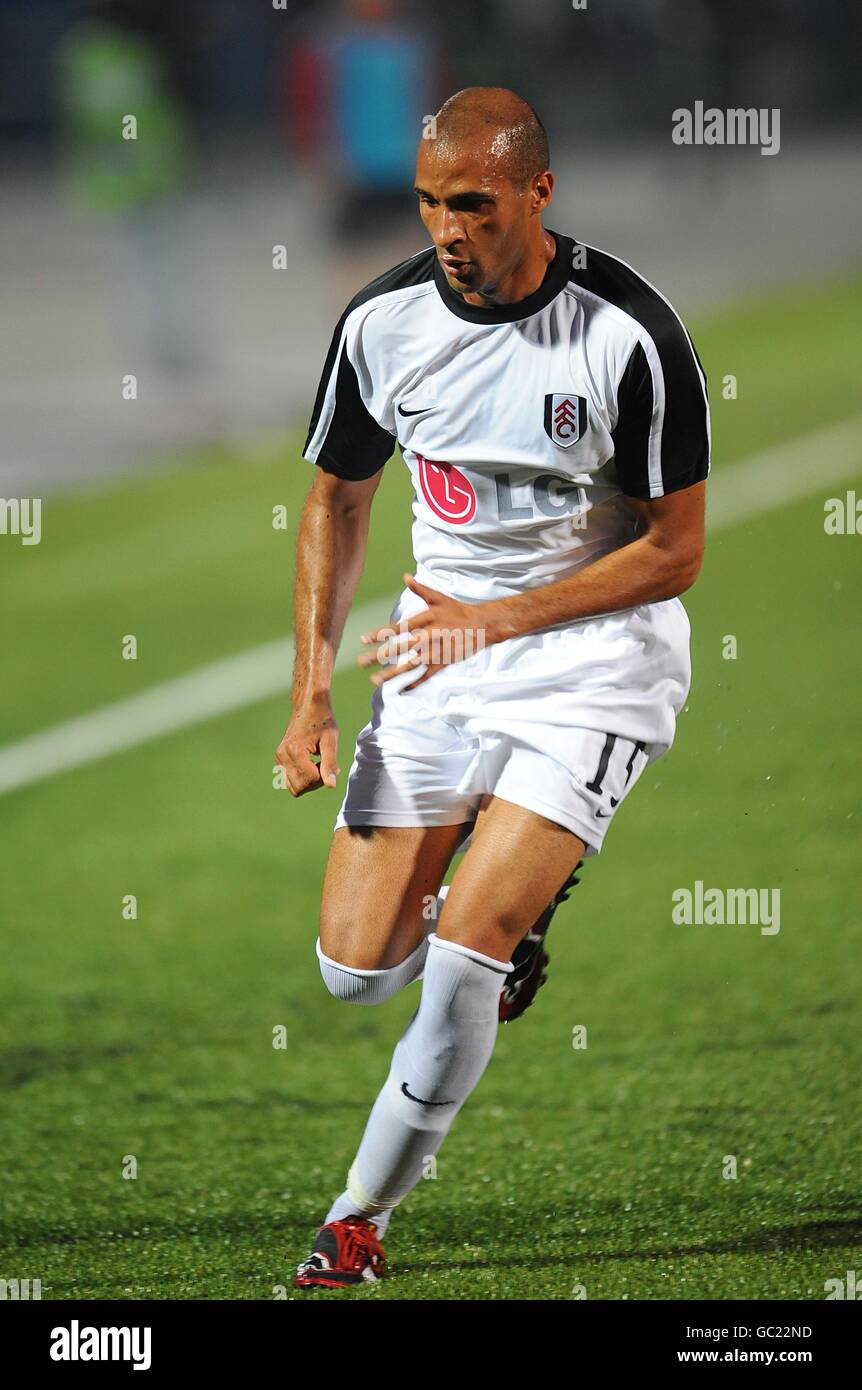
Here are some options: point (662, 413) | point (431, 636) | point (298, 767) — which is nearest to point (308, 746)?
point (298, 767)

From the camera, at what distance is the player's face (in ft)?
12.4

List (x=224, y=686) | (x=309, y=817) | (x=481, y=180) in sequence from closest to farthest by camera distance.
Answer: (x=481, y=180), (x=309, y=817), (x=224, y=686)

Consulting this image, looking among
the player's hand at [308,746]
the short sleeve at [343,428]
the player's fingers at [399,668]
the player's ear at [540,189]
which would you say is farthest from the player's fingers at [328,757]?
the player's ear at [540,189]

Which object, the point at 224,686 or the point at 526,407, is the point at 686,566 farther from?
the point at 224,686

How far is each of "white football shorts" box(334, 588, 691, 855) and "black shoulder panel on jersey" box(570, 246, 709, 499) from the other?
1.07 ft

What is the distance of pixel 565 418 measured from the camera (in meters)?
4.00

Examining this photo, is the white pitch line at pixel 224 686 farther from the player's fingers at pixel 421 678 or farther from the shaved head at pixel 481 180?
the shaved head at pixel 481 180

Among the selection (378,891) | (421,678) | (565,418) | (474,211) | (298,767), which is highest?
(474,211)

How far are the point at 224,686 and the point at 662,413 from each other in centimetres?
555

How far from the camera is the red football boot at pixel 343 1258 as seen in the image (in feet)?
14.2

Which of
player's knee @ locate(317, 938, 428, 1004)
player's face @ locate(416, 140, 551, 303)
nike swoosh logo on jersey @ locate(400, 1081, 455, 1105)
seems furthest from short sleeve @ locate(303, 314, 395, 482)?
nike swoosh logo on jersey @ locate(400, 1081, 455, 1105)

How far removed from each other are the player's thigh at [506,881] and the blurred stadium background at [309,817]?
2.59 ft

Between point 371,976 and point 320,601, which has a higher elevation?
point 320,601
